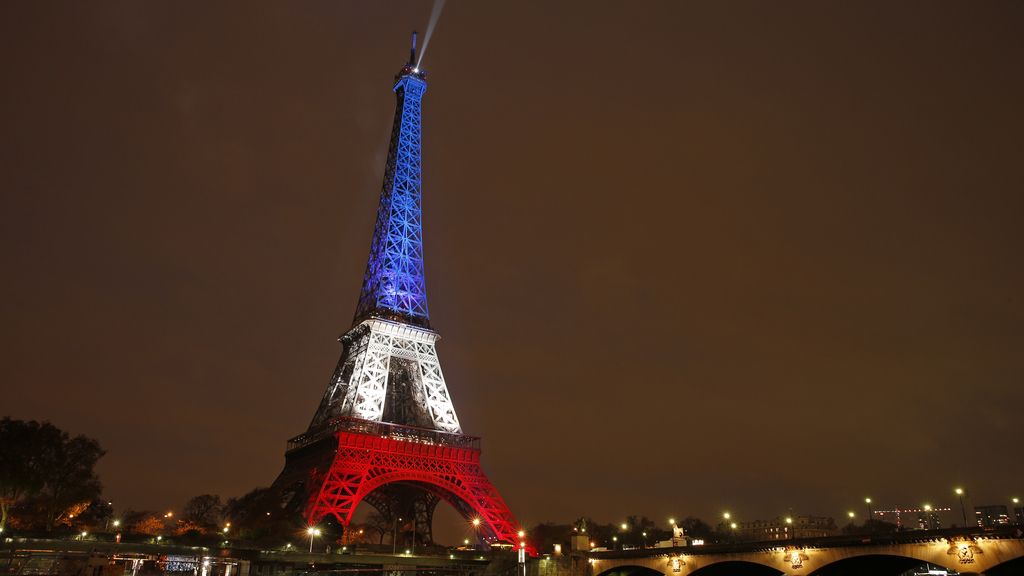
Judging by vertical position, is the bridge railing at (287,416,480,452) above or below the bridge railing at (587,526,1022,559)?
above

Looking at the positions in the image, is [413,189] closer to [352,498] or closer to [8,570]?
[352,498]

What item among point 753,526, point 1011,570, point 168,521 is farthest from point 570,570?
point 753,526

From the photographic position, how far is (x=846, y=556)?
46.9 metres

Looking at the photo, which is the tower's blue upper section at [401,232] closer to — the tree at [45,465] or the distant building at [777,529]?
the tree at [45,465]

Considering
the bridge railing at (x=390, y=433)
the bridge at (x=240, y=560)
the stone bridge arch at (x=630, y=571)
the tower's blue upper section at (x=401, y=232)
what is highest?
the tower's blue upper section at (x=401, y=232)

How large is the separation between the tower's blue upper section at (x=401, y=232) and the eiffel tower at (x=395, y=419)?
0.16 metres

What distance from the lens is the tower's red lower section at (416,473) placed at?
64562mm

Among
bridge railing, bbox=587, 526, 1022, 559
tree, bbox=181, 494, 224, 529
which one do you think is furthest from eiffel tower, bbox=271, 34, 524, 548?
tree, bbox=181, 494, 224, 529

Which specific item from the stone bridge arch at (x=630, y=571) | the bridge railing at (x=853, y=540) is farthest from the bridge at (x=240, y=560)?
the bridge railing at (x=853, y=540)

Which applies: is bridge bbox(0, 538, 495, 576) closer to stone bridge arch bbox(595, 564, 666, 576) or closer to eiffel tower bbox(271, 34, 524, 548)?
eiffel tower bbox(271, 34, 524, 548)

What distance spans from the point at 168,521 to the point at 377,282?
331ft

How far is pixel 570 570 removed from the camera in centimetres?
6284

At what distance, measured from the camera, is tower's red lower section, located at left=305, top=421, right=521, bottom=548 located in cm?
6456

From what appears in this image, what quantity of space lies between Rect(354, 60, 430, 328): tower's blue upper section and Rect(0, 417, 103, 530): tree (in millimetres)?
33847
